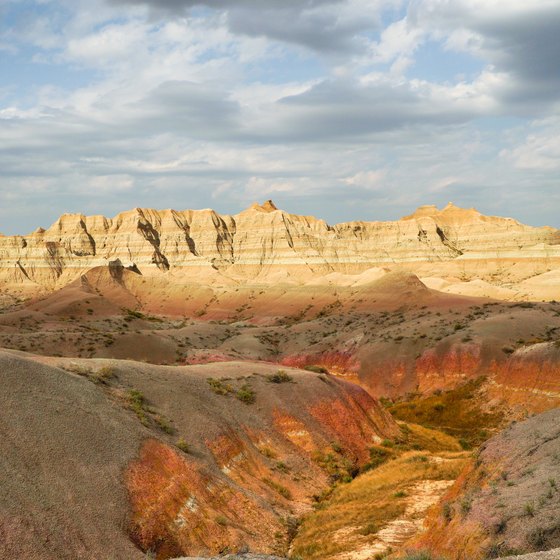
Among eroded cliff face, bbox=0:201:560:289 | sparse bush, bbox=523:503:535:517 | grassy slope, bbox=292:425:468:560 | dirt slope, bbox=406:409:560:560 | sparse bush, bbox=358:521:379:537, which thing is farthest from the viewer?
eroded cliff face, bbox=0:201:560:289

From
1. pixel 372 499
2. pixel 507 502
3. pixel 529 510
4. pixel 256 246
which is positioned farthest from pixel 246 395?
pixel 256 246

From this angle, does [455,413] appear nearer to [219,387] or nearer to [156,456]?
[219,387]

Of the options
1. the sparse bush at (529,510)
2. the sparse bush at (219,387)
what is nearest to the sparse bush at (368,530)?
the sparse bush at (529,510)

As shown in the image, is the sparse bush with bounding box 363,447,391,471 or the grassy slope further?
the sparse bush with bounding box 363,447,391,471

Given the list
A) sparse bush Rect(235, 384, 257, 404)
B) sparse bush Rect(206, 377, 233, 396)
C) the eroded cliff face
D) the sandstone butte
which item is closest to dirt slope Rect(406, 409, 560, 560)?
sparse bush Rect(235, 384, 257, 404)

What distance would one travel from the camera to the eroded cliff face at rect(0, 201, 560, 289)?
157 meters

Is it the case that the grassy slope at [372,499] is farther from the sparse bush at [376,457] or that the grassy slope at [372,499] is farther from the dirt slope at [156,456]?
the dirt slope at [156,456]

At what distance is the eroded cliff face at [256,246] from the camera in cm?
15712

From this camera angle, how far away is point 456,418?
45.4 m

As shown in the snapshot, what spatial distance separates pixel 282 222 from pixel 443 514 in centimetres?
15220

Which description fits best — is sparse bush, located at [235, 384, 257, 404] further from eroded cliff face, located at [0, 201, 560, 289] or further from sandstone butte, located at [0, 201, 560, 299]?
eroded cliff face, located at [0, 201, 560, 289]

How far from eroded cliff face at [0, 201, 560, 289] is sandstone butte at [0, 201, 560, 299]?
0.31 metres

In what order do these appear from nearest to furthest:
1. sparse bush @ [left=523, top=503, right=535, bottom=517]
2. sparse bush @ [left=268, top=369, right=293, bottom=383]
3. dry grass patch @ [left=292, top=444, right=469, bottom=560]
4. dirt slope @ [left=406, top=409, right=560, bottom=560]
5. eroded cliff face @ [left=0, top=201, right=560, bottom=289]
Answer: dirt slope @ [left=406, top=409, right=560, bottom=560], sparse bush @ [left=523, top=503, right=535, bottom=517], dry grass patch @ [left=292, top=444, right=469, bottom=560], sparse bush @ [left=268, top=369, right=293, bottom=383], eroded cliff face @ [left=0, top=201, right=560, bottom=289]

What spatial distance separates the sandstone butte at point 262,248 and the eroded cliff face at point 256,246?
0.31m
